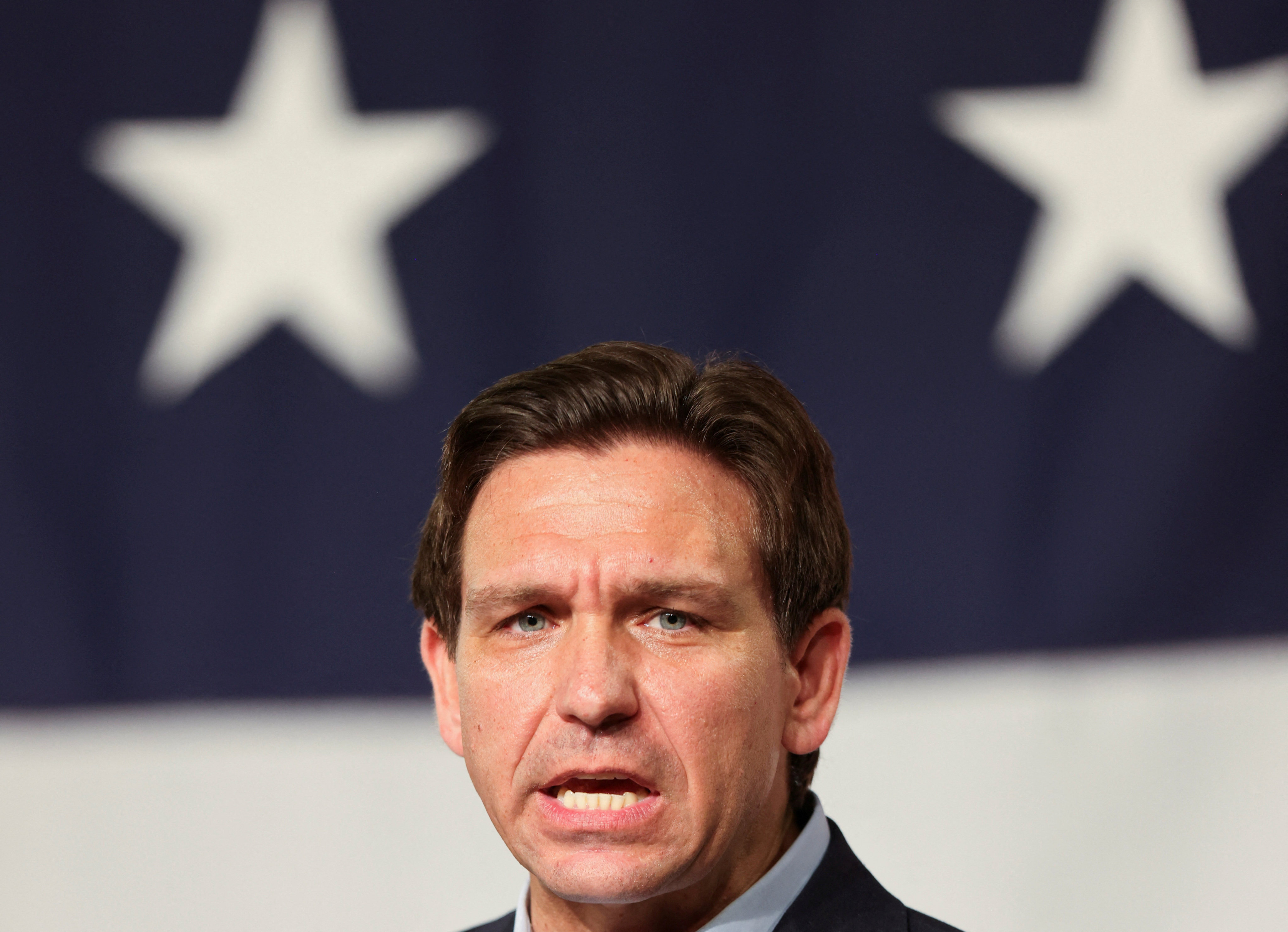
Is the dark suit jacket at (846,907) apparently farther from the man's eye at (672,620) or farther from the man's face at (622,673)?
the man's eye at (672,620)

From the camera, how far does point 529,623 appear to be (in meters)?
1.62

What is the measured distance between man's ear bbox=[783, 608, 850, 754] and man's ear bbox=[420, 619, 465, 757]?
41cm

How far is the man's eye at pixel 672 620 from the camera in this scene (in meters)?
1.59

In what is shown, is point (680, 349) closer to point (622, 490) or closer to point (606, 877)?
point (622, 490)

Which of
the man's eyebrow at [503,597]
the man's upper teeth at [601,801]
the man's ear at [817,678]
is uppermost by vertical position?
the man's eyebrow at [503,597]

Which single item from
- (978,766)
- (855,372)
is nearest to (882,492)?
(855,372)

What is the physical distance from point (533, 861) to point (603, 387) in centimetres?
55

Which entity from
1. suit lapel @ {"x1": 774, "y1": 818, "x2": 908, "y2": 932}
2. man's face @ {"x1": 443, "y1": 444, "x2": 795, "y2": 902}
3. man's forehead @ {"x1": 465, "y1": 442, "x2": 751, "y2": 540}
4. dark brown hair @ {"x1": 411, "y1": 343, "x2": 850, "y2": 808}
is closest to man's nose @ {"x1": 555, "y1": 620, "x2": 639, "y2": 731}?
man's face @ {"x1": 443, "y1": 444, "x2": 795, "y2": 902}

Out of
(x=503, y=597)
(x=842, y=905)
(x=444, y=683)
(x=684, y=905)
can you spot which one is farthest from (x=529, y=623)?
(x=842, y=905)

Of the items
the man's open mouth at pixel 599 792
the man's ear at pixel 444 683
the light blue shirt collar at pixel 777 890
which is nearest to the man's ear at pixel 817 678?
the light blue shirt collar at pixel 777 890

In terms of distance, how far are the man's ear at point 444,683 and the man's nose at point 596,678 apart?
0.27 meters

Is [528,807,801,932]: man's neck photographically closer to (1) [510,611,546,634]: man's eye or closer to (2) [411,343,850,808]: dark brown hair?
(2) [411,343,850,808]: dark brown hair

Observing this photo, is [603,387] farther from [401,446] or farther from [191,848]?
[191,848]

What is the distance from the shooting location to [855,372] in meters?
2.80
